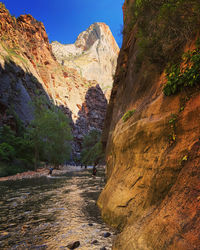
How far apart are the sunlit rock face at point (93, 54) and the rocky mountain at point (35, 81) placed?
29.0 metres

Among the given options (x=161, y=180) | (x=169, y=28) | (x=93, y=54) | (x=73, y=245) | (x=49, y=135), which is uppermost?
(x=93, y=54)

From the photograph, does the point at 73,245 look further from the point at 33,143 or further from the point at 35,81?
the point at 35,81

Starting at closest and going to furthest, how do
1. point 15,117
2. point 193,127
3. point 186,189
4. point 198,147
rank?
point 186,189 < point 198,147 < point 193,127 < point 15,117

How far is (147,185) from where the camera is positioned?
13.5 feet

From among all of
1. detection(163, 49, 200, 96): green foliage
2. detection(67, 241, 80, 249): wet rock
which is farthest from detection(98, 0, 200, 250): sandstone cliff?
detection(67, 241, 80, 249): wet rock

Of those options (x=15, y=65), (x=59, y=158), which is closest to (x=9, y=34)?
(x=15, y=65)

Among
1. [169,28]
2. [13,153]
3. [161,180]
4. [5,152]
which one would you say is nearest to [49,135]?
[13,153]

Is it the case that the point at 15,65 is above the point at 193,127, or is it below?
above

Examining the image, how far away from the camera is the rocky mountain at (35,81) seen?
3791 centimetres

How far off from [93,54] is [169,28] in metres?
147

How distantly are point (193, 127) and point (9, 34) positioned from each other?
6477 cm

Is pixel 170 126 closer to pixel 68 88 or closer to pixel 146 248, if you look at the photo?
pixel 146 248

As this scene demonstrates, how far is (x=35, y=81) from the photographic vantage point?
5181 cm

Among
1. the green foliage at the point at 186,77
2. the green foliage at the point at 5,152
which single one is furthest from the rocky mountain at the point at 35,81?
the green foliage at the point at 186,77
